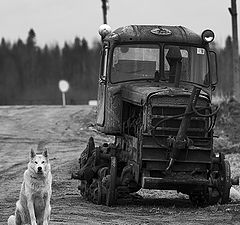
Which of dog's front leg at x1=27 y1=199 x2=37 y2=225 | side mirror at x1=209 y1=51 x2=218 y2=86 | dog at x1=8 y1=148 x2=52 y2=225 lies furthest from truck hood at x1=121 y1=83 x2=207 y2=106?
dog's front leg at x1=27 y1=199 x2=37 y2=225

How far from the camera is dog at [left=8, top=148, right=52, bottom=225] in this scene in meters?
14.1

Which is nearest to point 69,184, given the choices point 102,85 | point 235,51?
point 102,85

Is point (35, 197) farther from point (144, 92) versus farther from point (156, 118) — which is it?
point (144, 92)

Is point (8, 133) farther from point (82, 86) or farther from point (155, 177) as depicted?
point (82, 86)

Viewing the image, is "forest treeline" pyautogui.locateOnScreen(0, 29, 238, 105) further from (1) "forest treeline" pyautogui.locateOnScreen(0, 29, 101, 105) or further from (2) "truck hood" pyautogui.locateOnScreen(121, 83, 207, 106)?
(2) "truck hood" pyautogui.locateOnScreen(121, 83, 207, 106)

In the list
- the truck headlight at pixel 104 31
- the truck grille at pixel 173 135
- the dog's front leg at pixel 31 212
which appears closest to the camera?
the dog's front leg at pixel 31 212

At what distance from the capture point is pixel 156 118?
643 inches

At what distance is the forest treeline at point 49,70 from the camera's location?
276 feet

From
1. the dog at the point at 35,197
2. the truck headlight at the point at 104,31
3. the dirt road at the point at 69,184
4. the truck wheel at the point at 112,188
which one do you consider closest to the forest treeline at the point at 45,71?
the dirt road at the point at 69,184

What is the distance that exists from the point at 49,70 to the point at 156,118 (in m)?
85.3

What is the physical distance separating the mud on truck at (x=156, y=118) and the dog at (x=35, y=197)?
2.41 metres

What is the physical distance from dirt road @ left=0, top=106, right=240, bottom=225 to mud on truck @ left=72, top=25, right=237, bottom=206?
475mm

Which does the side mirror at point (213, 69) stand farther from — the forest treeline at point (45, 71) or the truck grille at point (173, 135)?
the forest treeline at point (45, 71)

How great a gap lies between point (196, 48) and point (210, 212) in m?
3.75
